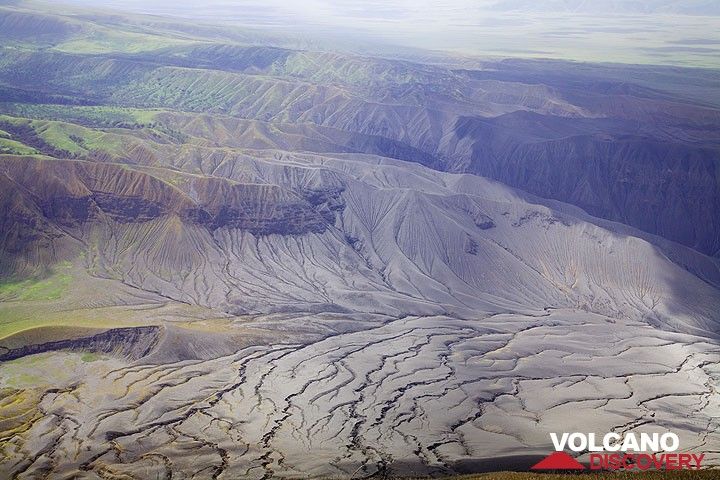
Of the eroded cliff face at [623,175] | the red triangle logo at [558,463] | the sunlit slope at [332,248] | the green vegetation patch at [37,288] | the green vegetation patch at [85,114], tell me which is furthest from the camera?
the green vegetation patch at [85,114]

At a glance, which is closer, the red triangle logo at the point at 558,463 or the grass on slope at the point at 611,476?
the grass on slope at the point at 611,476

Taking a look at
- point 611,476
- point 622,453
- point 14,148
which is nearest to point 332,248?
point 14,148

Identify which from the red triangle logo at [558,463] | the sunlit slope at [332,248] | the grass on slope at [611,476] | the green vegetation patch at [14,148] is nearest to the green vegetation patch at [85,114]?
the green vegetation patch at [14,148]

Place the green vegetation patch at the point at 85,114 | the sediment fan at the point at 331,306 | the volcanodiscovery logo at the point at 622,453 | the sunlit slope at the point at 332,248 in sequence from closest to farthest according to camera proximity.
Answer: the volcanodiscovery logo at the point at 622,453 → the sediment fan at the point at 331,306 → the sunlit slope at the point at 332,248 → the green vegetation patch at the point at 85,114

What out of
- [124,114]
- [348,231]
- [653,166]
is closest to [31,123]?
[124,114]

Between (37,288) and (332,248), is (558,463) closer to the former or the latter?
(332,248)

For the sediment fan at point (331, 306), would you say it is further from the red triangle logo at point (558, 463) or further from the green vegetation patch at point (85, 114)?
the green vegetation patch at point (85, 114)
